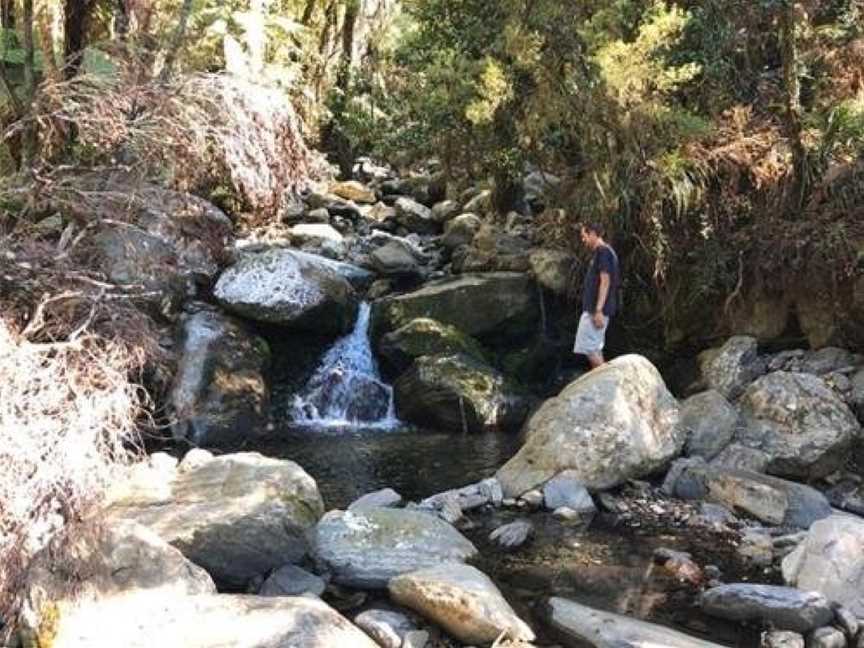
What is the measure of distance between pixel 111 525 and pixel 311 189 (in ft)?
41.3

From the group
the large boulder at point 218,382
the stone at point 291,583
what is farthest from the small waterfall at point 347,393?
the stone at point 291,583

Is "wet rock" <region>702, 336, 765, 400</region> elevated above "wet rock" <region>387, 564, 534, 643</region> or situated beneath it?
elevated above

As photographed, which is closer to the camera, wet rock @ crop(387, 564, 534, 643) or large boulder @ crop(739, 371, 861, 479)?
wet rock @ crop(387, 564, 534, 643)

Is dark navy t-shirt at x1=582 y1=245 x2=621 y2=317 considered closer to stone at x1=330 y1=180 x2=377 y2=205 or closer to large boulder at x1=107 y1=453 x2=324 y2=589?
large boulder at x1=107 y1=453 x2=324 y2=589

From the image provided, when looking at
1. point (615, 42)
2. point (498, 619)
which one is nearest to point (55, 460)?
point (498, 619)

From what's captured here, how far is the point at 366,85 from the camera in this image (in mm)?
19672

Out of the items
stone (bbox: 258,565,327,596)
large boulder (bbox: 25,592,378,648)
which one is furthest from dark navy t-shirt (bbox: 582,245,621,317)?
large boulder (bbox: 25,592,378,648)

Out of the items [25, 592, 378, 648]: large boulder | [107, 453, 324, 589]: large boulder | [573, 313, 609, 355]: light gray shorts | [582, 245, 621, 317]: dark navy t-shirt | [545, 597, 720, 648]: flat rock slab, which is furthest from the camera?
[573, 313, 609, 355]: light gray shorts

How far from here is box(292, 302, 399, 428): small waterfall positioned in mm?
10922

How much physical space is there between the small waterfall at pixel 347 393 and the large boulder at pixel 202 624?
5.74 meters

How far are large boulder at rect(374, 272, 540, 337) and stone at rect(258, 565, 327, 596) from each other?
5.84 meters

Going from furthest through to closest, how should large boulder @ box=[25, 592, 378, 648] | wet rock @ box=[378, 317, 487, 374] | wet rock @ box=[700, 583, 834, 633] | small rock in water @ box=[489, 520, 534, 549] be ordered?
wet rock @ box=[378, 317, 487, 374] < small rock in water @ box=[489, 520, 534, 549] < wet rock @ box=[700, 583, 834, 633] < large boulder @ box=[25, 592, 378, 648]

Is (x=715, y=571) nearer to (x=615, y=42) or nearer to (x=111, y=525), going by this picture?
(x=111, y=525)

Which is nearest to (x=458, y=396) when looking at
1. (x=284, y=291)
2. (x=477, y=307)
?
(x=477, y=307)
